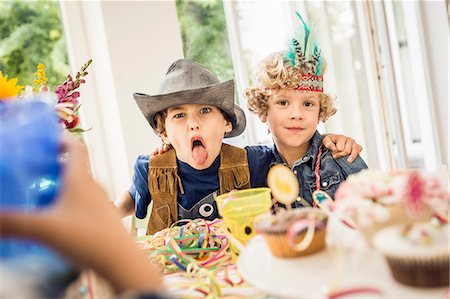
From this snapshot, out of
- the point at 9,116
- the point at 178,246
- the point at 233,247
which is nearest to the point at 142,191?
the point at 178,246

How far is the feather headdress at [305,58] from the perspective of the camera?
1.33m

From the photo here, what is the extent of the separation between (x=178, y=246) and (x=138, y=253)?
1.77 ft

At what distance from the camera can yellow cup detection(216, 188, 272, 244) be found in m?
0.83

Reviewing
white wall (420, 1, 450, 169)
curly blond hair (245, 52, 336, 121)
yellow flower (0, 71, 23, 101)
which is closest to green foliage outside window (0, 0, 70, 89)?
curly blond hair (245, 52, 336, 121)

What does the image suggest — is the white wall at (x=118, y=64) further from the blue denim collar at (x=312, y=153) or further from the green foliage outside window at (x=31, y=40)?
the blue denim collar at (x=312, y=153)

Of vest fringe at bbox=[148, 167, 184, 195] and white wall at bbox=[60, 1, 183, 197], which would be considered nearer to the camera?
vest fringe at bbox=[148, 167, 184, 195]

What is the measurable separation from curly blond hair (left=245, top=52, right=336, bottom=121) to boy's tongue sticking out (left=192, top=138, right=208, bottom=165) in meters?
0.27

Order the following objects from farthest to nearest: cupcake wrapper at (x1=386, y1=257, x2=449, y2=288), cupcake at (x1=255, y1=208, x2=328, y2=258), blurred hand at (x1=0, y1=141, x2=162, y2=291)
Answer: cupcake at (x1=255, y1=208, x2=328, y2=258)
cupcake wrapper at (x1=386, y1=257, x2=449, y2=288)
blurred hand at (x1=0, y1=141, x2=162, y2=291)

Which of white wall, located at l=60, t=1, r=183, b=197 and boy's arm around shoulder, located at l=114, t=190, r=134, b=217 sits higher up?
white wall, located at l=60, t=1, r=183, b=197

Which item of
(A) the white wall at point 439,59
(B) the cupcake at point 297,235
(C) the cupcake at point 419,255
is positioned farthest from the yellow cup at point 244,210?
(A) the white wall at point 439,59

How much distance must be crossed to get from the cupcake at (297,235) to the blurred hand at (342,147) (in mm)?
693

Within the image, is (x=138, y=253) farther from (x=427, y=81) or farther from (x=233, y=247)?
(x=427, y=81)

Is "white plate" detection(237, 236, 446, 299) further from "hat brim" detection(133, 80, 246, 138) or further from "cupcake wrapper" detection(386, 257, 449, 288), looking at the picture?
"hat brim" detection(133, 80, 246, 138)

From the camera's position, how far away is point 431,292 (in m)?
0.50
